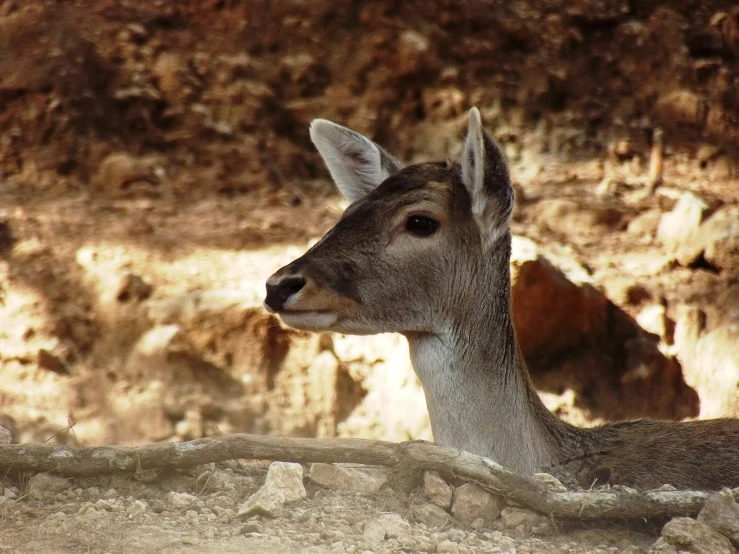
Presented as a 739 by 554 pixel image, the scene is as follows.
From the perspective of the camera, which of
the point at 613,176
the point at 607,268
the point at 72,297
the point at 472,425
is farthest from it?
the point at 613,176

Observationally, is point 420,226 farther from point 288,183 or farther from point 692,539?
point 288,183

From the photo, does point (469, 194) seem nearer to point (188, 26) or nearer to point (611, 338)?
point (611, 338)

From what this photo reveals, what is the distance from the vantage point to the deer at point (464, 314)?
379 cm

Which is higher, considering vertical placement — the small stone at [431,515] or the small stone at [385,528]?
the small stone at [385,528]

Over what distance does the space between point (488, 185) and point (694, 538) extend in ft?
6.15

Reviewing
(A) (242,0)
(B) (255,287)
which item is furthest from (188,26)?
(B) (255,287)

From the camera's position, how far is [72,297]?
20.1ft

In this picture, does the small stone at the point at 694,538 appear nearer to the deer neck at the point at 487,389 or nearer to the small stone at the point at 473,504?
the small stone at the point at 473,504

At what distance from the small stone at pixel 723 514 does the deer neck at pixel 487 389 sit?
1218 mm

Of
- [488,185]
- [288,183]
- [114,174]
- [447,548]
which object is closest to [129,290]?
[114,174]

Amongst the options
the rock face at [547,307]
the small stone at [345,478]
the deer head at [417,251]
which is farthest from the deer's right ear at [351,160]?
the small stone at [345,478]

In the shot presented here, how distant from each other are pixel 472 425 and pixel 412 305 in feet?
1.89

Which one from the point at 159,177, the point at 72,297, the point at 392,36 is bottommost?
the point at 72,297

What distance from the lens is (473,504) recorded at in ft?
9.12
